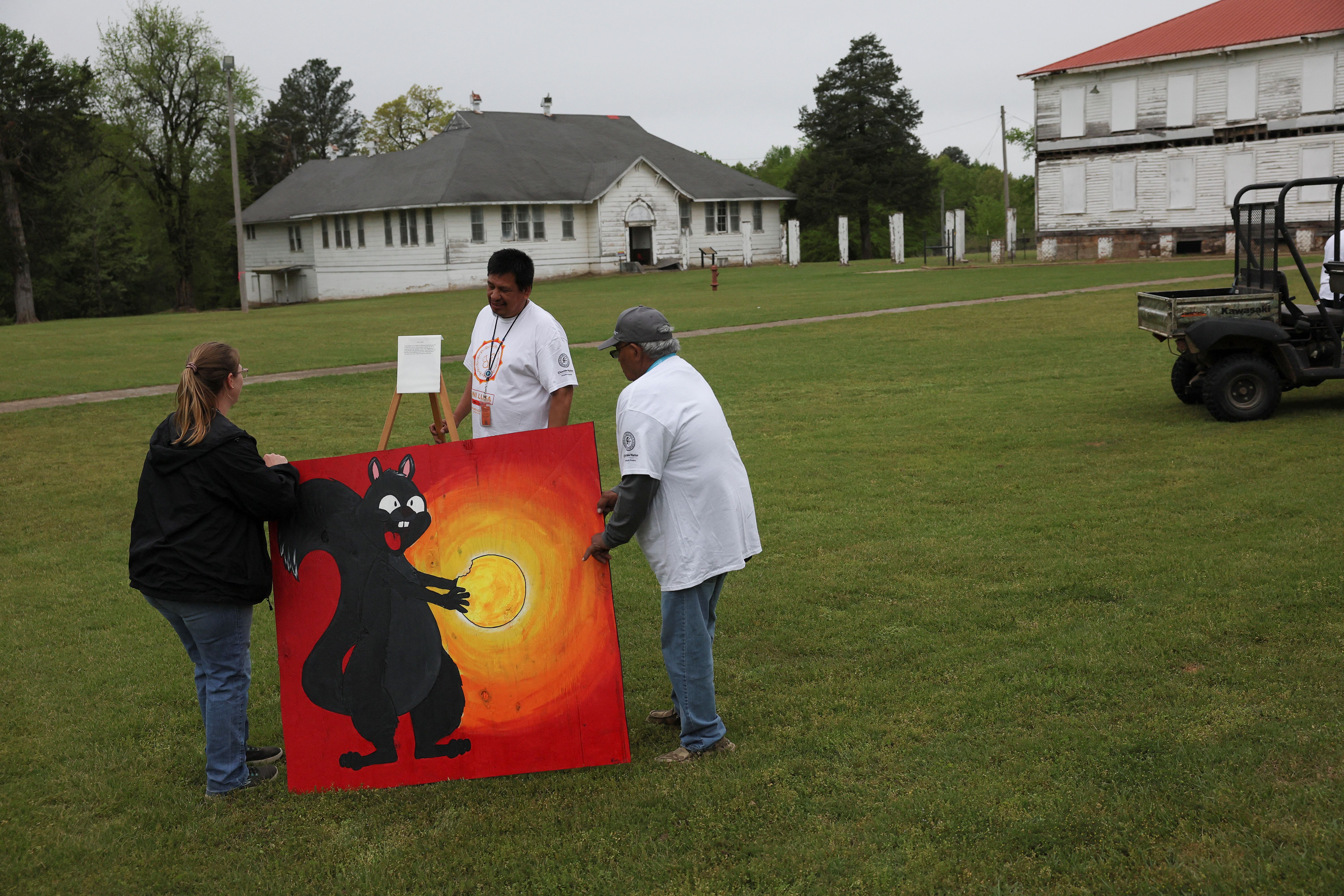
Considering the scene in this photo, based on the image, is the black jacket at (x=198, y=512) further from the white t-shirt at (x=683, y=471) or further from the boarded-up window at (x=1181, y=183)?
the boarded-up window at (x=1181, y=183)

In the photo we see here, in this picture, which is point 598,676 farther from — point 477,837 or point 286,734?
point 286,734

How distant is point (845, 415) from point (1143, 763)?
9.15 meters

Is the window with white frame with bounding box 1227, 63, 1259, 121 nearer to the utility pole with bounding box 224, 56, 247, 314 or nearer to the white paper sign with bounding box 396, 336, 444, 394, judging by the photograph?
the utility pole with bounding box 224, 56, 247, 314

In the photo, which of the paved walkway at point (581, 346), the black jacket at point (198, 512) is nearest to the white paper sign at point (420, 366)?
the black jacket at point (198, 512)

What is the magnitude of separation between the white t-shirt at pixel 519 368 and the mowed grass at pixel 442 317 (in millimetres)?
15428

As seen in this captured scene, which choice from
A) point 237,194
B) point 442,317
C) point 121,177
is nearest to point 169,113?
point 121,177

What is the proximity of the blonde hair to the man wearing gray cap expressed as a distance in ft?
5.18

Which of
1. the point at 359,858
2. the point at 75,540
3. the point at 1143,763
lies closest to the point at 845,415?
the point at 75,540

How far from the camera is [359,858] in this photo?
13.4ft

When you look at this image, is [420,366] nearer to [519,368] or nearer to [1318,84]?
[519,368]

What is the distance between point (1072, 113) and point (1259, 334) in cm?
3751

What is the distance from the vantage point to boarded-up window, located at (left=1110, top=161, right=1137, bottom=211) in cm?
4372

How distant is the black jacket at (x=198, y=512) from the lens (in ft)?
14.3

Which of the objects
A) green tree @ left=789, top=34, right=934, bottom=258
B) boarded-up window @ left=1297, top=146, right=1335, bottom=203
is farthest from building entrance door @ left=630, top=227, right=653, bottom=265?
boarded-up window @ left=1297, top=146, right=1335, bottom=203
